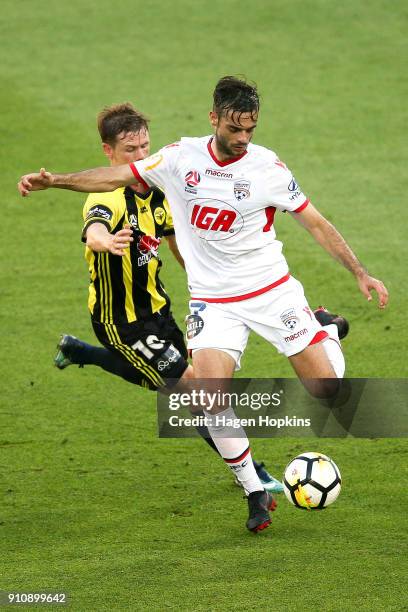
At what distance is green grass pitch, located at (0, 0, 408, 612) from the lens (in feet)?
19.4

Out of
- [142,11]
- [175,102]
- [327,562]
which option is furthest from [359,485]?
[142,11]

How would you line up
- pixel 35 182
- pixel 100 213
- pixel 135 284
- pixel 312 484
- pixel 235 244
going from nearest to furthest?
1. pixel 312 484
2. pixel 35 182
3. pixel 235 244
4. pixel 100 213
5. pixel 135 284

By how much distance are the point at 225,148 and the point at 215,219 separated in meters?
0.39

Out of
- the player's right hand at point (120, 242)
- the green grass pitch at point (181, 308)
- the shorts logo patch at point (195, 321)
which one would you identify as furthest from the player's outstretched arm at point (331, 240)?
the green grass pitch at point (181, 308)

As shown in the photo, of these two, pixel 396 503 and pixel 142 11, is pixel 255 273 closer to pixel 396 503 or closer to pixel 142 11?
pixel 396 503

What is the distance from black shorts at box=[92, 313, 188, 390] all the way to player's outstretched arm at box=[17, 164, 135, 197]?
0.98m

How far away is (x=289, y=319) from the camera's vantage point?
21.8 feet

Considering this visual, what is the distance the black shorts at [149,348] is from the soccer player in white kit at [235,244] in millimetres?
501

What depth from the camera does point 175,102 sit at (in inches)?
576

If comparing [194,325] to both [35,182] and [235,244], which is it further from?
[35,182]

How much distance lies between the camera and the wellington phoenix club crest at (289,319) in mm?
6625

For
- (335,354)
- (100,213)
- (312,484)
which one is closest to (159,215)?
(100,213)

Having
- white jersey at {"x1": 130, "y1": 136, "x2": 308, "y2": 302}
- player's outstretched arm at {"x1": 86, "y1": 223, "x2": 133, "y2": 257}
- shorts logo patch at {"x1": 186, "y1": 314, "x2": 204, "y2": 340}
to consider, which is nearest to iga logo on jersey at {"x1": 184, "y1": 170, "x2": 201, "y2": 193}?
white jersey at {"x1": 130, "y1": 136, "x2": 308, "y2": 302}

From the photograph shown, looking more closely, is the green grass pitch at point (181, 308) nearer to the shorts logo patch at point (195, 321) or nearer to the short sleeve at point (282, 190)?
the shorts logo patch at point (195, 321)
